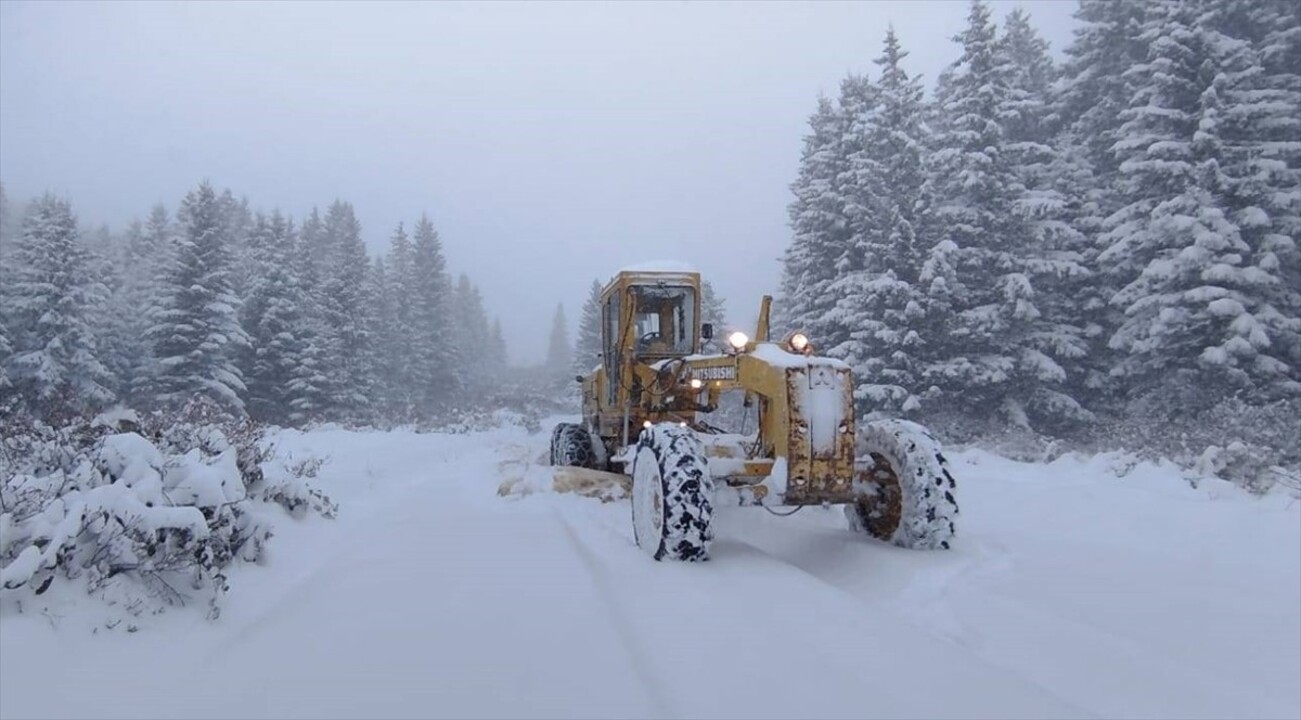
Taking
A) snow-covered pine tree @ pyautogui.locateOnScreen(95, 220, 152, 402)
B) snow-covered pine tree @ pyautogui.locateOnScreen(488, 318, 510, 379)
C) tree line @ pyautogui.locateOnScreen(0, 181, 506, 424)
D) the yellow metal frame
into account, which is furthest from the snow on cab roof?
snow-covered pine tree @ pyautogui.locateOnScreen(488, 318, 510, 379)

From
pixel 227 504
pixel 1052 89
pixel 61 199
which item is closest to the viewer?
pixel 227 504

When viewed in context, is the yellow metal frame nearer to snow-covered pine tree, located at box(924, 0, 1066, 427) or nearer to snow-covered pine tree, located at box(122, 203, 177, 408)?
snow-covered pine tree, located at box(924, 0, 1066, 427)

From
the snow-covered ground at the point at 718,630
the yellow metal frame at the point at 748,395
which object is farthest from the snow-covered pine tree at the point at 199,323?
the snow-covered ground at the point at 718,630

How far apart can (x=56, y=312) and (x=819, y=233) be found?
2859 centimetres

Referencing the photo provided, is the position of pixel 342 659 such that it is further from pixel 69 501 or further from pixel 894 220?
pixel 894 220

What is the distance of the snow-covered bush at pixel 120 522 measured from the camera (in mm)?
3441

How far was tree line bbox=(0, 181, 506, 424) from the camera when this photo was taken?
27.8 meters

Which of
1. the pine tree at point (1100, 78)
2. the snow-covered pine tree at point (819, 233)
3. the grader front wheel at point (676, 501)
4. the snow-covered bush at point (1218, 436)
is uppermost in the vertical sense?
the pine tree at point (1100, 78)

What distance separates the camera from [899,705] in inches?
121

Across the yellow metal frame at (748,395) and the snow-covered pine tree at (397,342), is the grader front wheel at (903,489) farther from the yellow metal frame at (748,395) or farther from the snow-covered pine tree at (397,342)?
the snow-covered pine tree at (397,342)

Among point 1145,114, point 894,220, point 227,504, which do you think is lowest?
point 227,504

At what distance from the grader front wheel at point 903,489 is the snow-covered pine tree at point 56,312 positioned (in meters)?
29.5

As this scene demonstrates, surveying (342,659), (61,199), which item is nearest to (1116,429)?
(342,659)

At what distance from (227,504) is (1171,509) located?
26.3 feet
